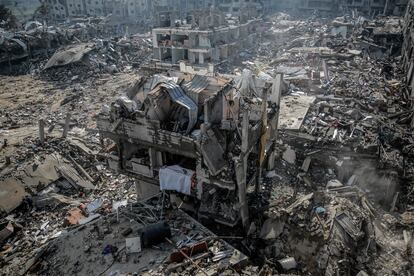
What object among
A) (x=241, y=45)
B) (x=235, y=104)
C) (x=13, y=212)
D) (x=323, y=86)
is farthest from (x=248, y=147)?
(x=241, y=45)

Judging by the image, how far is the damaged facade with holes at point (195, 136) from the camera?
36.2ft

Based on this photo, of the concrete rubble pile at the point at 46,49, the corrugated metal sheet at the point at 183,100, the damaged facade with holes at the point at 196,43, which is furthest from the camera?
the concrete rubble pile at the point at 46,49

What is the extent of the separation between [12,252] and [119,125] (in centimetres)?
678

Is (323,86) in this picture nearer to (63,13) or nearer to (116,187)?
(116,187)

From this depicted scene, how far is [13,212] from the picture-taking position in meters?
14.6

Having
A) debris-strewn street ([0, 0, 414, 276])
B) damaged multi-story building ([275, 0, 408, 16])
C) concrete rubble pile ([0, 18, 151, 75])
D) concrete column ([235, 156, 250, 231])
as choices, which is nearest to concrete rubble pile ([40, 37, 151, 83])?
concrete rubble pile ([0, 18, 151, 75])

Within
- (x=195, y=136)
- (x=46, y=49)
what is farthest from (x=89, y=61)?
(x=195, y=136)

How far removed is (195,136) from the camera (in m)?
11.0

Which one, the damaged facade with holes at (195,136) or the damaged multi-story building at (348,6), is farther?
the damaged multi-story building at (348,6)

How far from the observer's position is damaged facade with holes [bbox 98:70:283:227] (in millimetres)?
11047

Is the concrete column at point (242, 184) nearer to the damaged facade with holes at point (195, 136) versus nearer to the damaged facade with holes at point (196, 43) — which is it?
the damaged facade with holes at point (195, 136)

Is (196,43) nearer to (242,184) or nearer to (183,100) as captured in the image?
(183,100)

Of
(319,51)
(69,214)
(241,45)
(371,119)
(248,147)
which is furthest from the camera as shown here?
(241,45)

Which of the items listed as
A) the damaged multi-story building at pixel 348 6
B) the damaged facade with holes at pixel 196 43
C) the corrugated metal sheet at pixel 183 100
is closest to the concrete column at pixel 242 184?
the corrugated metal sheet at pixel 183 100
